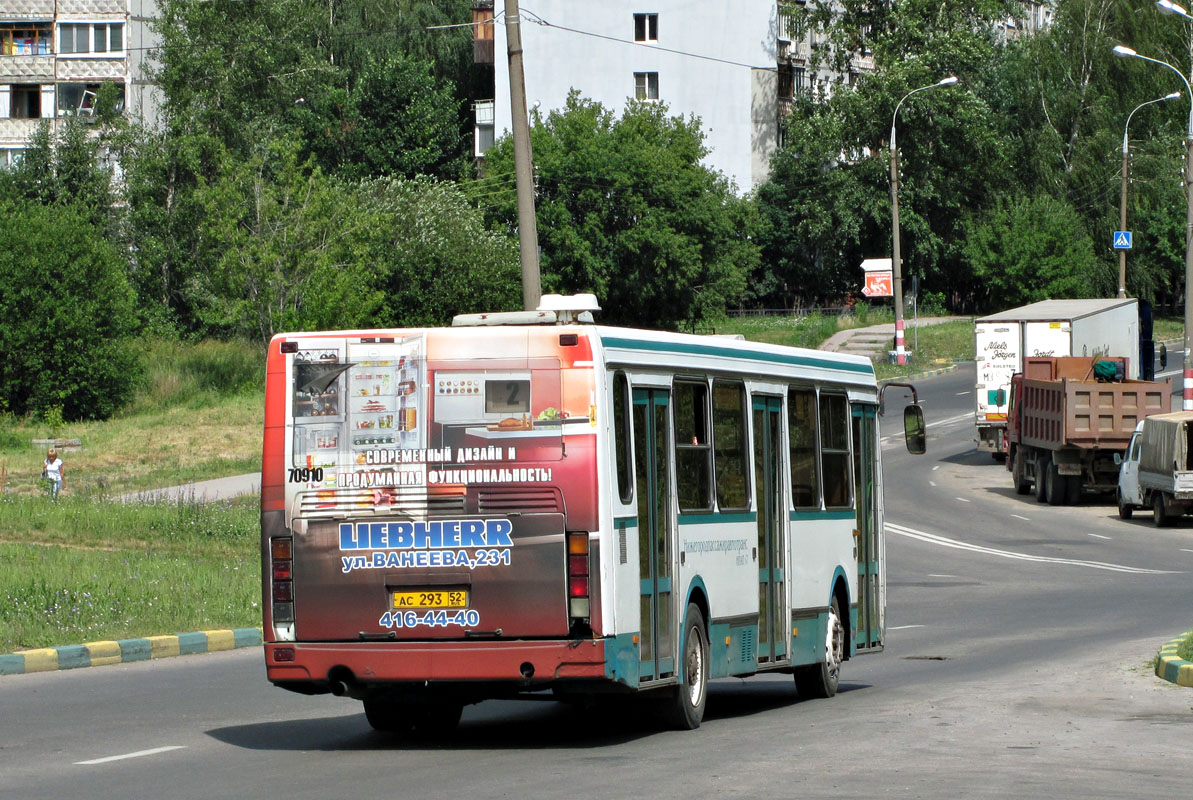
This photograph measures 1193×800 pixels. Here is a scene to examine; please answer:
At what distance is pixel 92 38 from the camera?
273 ft

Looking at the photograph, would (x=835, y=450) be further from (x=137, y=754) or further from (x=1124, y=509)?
(x=1124, y=509)

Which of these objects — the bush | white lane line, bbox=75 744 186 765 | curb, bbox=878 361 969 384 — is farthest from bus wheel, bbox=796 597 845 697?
the bush

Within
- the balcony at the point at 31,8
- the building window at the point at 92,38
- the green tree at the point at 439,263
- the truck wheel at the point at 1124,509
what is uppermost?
the balcony at the point at 31,8

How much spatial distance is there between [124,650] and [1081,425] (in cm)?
2629

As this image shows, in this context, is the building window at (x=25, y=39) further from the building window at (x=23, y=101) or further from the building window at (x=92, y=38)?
the building window at (x=23, y=101)

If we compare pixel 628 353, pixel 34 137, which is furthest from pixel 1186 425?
pixel 34 137

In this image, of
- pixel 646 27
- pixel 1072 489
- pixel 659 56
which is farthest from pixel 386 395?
pixel 646 27

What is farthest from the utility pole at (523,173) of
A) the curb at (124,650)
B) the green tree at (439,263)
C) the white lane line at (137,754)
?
the green tree at (439,263)

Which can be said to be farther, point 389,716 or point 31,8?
point 31,8

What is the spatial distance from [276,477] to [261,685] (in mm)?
5071

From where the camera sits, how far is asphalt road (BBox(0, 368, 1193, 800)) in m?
9.70

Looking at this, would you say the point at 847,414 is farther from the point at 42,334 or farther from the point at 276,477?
the point at 42,334

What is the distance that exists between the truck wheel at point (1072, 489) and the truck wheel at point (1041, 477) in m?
0.50

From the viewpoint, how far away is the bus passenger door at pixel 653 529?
11.4m
